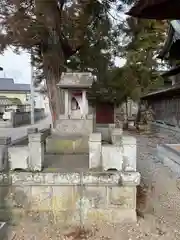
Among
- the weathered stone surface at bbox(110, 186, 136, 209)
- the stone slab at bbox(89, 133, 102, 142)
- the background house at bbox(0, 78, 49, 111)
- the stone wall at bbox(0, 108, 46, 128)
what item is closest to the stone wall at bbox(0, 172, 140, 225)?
the weathered stone surface at bbox(110, 186, 136, 209)

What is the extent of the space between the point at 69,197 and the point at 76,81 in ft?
11.6

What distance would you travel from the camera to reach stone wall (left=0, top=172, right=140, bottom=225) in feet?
13.9

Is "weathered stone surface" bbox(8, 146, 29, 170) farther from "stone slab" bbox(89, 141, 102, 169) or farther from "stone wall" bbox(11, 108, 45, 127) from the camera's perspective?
"stone wall" bbox(11, 108, 45, 127)

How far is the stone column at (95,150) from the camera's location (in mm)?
4359

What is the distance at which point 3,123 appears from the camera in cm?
2016

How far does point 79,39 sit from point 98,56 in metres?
1.56

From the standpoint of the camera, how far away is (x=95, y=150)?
14.4 feet

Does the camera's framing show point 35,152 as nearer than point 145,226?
No

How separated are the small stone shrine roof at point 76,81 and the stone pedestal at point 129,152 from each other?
3.00 meters

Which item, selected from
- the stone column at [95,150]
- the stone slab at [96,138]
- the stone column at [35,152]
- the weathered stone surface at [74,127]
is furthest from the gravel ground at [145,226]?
the weathered stone surface at [74,127]

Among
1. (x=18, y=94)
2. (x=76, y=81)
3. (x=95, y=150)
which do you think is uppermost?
(x=18, y=94)

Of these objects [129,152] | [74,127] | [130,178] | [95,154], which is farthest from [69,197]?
[74,127]

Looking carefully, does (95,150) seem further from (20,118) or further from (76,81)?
(20,118)

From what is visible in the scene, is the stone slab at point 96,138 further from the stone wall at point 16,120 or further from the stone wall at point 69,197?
the stone wall at point 16,120
